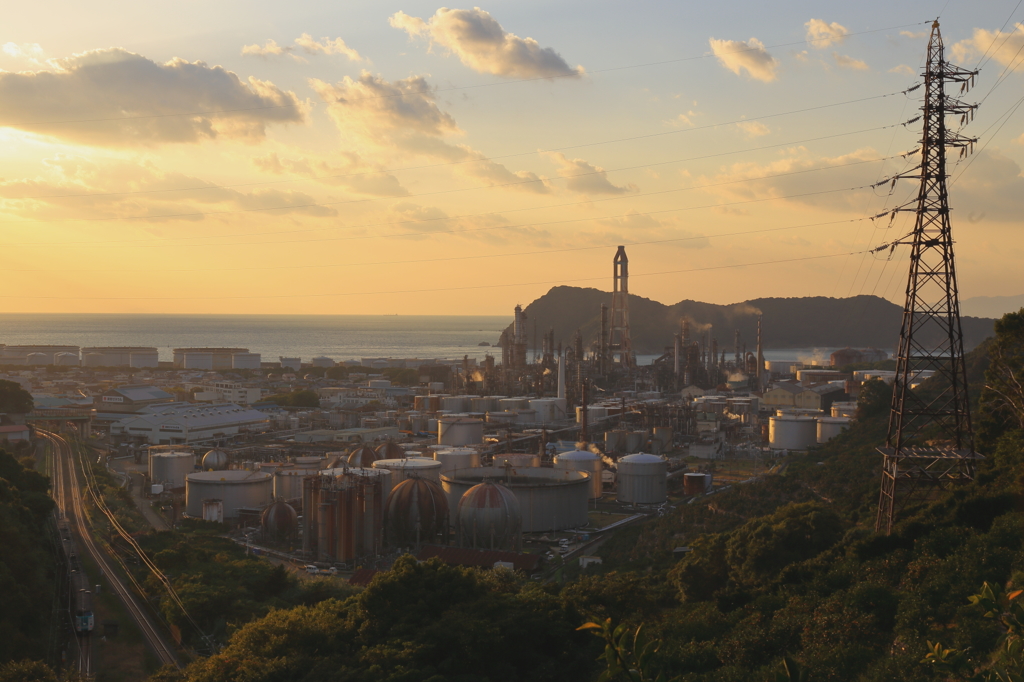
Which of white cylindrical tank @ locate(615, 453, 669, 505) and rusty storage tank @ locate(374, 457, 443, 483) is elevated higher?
rusty storage tank @ locate(374, 457, 443, 483)

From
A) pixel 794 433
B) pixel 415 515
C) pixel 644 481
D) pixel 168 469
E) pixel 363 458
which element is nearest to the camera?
pixel 415 515

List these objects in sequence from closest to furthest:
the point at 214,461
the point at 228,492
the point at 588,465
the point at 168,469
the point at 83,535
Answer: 1. the point at 83,535
2. the point at 228,492
3. the point at 588,465
4. the point at 168,469
5. the point at 214,461

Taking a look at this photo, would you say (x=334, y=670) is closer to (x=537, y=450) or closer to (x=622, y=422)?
(x=537, y=450)

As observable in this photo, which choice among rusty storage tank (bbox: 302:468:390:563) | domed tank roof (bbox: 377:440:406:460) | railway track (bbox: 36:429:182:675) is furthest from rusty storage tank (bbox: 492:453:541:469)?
railway track (bbox: 36:429:182:675)

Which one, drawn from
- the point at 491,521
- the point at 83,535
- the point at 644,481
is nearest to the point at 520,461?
the point at 644,481

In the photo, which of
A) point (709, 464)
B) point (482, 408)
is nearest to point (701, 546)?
point (709, 464)

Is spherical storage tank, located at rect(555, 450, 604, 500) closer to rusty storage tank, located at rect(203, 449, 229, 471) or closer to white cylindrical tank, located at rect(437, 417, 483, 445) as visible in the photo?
white cylindrical tank, located at rect(437, 417, 483, 445)

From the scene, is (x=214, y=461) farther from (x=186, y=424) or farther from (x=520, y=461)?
(x=520, y=461)
